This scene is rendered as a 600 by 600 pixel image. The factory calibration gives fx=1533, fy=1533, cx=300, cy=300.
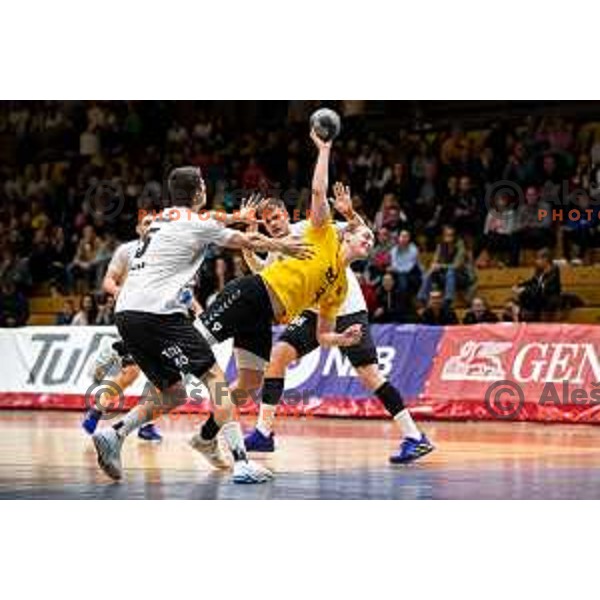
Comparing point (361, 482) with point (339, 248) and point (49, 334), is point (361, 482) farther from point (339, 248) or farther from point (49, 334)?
point (49, 334)

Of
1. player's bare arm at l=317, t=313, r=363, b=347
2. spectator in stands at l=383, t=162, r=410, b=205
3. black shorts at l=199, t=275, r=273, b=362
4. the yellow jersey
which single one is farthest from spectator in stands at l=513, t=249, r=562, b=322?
black shorts at l=199, t=275, r=273, b=362

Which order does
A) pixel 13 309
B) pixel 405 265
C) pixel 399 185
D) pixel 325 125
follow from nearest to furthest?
pixel 325 125 < pixel 405 265 < pixel 399 185 < pixel 13 309

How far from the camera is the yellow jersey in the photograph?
41.0 ft

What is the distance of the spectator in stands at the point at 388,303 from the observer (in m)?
21.9

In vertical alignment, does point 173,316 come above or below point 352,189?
below

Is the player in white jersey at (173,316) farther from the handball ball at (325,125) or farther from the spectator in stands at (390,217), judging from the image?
the spectator in stands at (390,217)

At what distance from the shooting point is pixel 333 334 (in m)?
12.6

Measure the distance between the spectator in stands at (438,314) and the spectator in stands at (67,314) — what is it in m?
5.83

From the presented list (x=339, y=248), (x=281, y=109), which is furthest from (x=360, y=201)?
(x=339, y=248)

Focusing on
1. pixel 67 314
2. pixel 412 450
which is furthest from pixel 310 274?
pixel 67 314

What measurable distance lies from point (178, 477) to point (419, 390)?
809 cm

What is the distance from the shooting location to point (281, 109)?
1119 inches

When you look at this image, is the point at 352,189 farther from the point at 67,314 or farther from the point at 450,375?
the point at 450,375

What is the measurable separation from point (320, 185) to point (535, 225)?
11152mm
